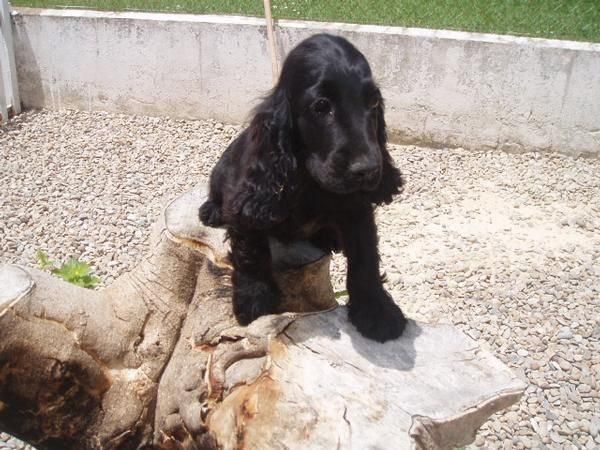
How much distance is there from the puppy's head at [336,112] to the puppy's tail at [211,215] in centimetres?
59

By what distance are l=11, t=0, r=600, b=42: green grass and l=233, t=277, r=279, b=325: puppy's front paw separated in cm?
391

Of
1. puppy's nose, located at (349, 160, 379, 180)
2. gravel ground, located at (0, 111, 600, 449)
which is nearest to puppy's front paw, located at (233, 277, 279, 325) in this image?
puppy's nose, located at (349, 160, 379, 180)

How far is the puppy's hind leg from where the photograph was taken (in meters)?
2.19

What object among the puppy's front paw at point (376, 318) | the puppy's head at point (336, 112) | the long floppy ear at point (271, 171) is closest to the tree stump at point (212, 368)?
the puppy's front paw at point (376, 318)

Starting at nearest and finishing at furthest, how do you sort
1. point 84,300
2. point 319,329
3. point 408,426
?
point 408,426 < point 319,329 < point 84,300

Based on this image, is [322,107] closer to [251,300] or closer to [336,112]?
[336,112]

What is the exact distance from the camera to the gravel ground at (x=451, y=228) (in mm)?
3266

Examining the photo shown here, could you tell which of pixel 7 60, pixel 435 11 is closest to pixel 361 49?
pixel 435 11

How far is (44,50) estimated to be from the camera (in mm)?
5848

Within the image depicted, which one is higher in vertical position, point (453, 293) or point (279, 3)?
point (279, 3)

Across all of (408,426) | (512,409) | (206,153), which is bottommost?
(512,409)

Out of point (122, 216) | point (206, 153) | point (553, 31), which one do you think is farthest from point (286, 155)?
point (553, 31)

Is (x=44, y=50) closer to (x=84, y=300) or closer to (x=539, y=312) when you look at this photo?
(x=84, y=300)

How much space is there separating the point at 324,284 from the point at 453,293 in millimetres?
1638
